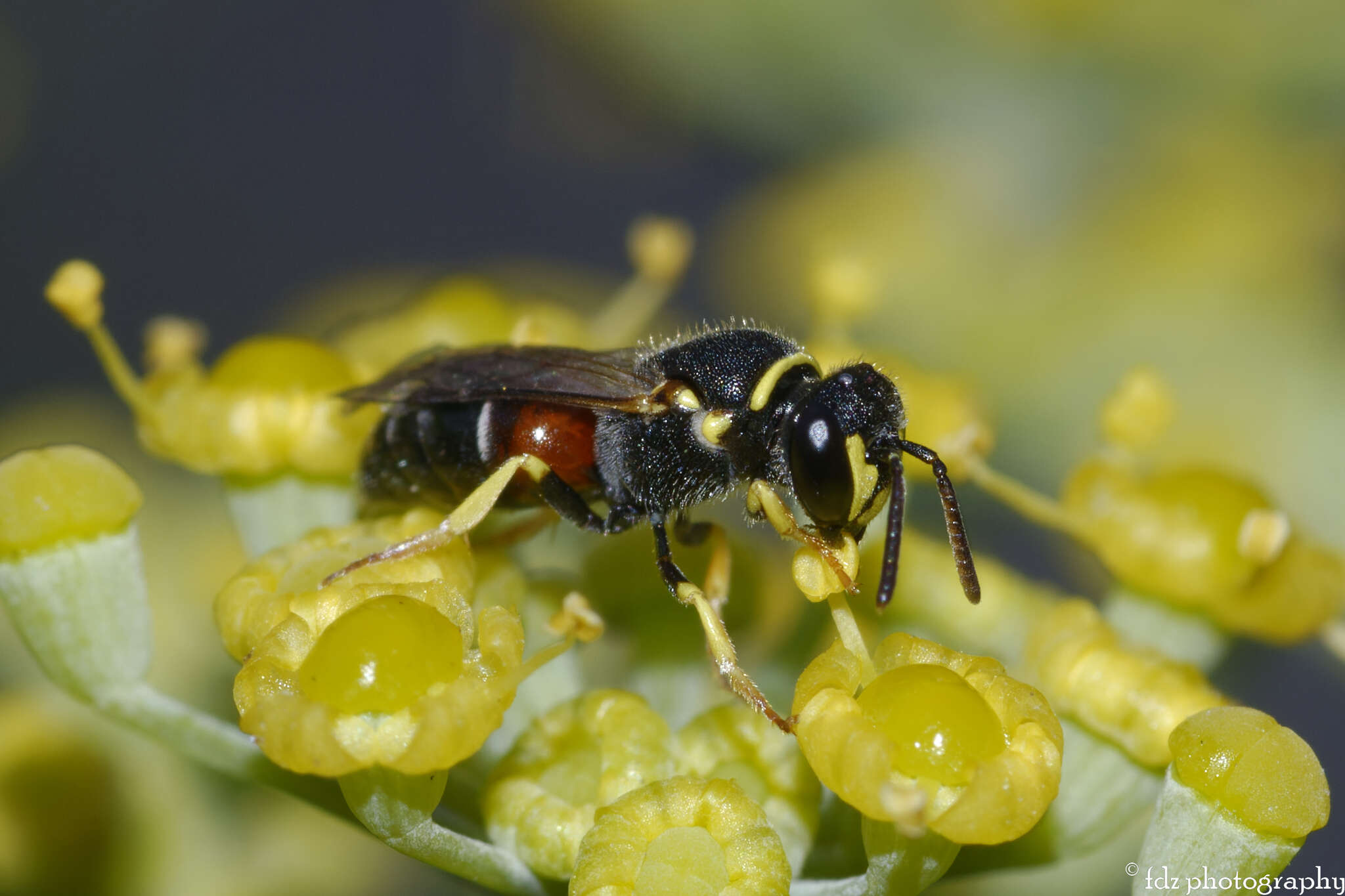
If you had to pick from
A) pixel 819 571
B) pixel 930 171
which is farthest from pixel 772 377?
pixel 930 171

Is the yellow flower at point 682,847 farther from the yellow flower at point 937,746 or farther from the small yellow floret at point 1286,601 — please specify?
the small yellow floret at point 1286,601

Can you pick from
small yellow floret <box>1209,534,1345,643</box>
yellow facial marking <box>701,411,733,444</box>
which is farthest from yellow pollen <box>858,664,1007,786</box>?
small yellow floret <box>1209,534,1345,643</box>

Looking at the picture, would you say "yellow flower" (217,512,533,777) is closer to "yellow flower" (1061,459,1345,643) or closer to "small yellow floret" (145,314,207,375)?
"small yellow floret" (145,314,207,375)

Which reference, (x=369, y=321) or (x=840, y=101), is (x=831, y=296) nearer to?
(x=369, y=321)

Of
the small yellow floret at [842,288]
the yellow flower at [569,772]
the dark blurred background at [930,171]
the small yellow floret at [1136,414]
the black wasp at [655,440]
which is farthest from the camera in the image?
the dark blurred background at [930,171]

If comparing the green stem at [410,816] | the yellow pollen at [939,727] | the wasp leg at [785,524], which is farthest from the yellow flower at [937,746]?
the green stem at [410,816]

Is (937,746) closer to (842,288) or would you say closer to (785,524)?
(785,524)

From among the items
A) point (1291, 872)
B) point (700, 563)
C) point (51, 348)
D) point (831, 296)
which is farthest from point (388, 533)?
point (51, 348)
